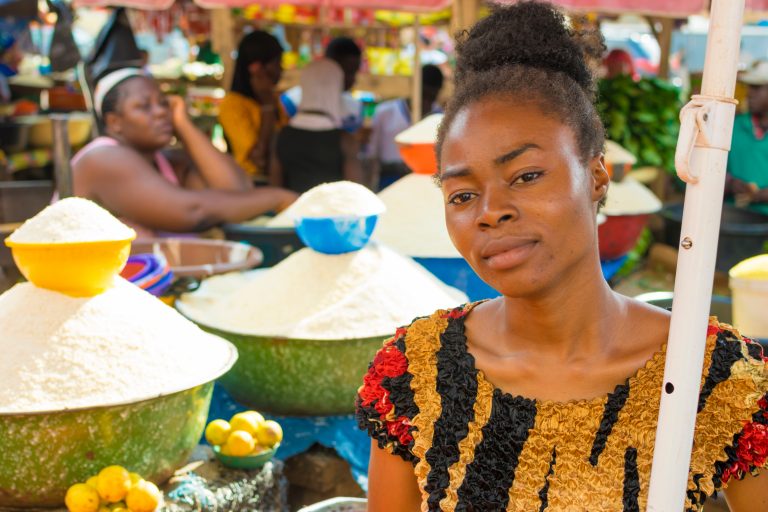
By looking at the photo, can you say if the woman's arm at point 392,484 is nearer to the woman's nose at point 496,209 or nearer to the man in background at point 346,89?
the woman's nose at point 496,209

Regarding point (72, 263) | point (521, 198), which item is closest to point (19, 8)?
point (72, 263)

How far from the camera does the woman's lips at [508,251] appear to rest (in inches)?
38.1

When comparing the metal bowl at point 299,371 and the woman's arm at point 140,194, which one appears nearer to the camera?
the metal bowl at point 299,371

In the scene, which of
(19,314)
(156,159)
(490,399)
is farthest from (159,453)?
(156,159)

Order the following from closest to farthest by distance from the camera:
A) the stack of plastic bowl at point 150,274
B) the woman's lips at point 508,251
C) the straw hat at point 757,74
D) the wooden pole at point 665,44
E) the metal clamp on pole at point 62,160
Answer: the woman's lips at point 508,251
the stack of plastic bowl at point 150,274
the metal clamp on pole at point 62,160
the straw hat at point 757,74
the wooden pole at point 665,44

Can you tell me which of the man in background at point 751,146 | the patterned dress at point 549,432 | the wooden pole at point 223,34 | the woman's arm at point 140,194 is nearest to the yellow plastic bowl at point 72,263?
the patterned dress at point 549,432

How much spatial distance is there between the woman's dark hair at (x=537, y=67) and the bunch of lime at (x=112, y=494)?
83 cm

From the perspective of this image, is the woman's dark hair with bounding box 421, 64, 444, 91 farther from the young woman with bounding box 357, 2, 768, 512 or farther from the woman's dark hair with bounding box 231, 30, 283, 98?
the young woman with bounding box 357, 2, 768, 512

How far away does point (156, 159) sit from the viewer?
10.0 feet

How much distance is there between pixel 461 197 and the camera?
1.04 m

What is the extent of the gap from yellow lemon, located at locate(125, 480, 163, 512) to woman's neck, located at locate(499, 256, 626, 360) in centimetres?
76

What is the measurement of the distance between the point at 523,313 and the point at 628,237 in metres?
2.65

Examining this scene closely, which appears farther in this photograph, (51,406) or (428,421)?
(51,406)

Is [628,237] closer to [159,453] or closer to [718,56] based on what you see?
[159,453]
